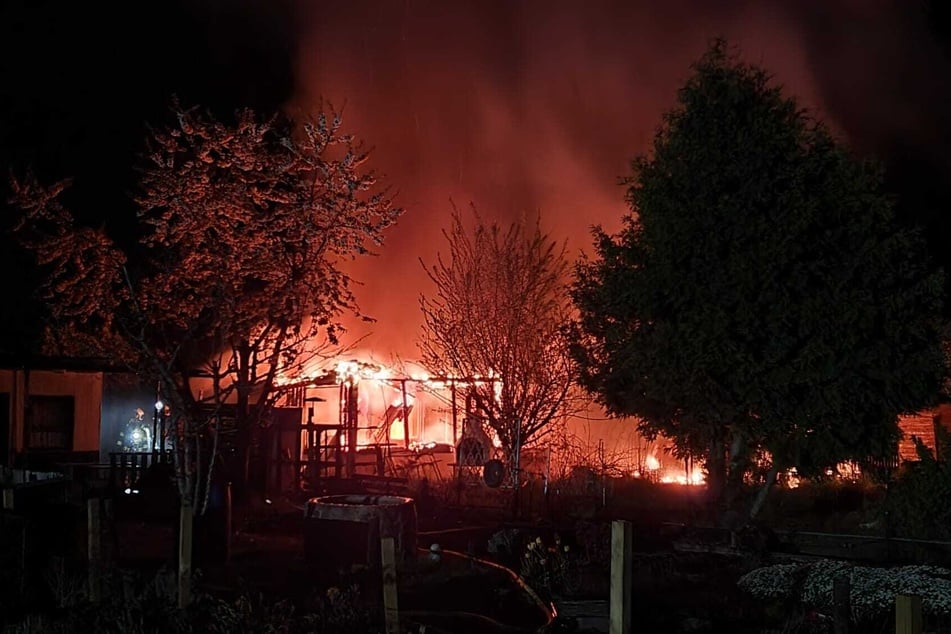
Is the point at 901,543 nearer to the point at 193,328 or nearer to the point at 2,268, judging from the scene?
the point at 193,328

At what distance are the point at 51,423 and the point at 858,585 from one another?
18.5 meters

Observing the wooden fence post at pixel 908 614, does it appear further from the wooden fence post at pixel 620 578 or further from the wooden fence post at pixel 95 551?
the wooden fence post at pixel 95 551

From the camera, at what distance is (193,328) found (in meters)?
12.6

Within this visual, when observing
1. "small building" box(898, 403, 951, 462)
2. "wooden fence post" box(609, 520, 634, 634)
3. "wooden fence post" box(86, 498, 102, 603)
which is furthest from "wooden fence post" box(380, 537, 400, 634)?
"small building" box(898, 403, 951, 462)

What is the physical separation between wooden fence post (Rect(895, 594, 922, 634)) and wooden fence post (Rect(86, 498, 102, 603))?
608 centimetres

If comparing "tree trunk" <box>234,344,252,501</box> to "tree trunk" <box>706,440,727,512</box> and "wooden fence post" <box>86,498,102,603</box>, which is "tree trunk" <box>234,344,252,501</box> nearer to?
"wooden fence post" <box>86,498,102,603</box>

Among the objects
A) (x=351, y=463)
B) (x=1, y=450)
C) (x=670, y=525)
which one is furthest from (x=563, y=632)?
(x=1, y=450)

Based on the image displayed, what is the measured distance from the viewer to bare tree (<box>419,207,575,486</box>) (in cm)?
2069

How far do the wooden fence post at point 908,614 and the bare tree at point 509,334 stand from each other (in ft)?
46.1

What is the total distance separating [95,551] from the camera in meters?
8.38

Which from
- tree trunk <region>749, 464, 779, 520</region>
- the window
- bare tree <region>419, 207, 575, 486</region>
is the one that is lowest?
tree trunk <region>749, 464, 779, 520</region>

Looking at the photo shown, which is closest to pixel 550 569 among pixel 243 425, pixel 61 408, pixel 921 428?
pixel 243 425

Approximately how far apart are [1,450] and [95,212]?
7.72 meters

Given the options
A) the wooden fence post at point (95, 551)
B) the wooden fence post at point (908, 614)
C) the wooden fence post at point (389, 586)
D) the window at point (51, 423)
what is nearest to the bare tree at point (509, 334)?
the window at point (51, 423)
